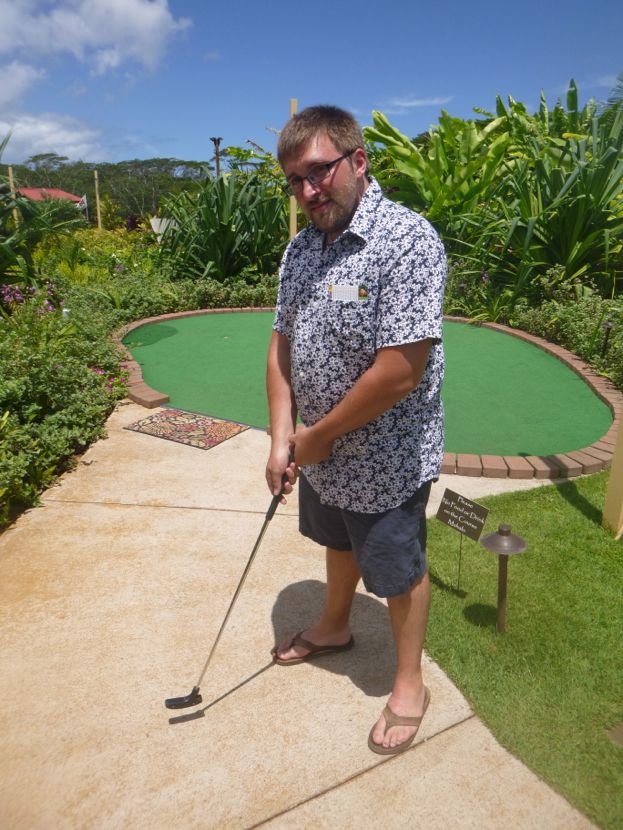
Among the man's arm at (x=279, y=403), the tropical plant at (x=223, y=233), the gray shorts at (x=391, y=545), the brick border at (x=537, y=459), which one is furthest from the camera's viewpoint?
the tropical plant at (x=223, y=233)

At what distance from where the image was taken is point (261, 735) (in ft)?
6.06

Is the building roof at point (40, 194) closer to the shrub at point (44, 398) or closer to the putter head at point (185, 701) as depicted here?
the shrub at point (44, 398)

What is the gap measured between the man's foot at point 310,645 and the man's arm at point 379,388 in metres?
0.91

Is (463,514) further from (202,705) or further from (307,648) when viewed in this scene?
(202,705)

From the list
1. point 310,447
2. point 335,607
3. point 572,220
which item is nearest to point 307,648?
point 335,607

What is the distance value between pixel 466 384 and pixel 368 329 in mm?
3842

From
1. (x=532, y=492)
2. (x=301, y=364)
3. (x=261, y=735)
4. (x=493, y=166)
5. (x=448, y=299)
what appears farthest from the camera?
(x=493, y=166)

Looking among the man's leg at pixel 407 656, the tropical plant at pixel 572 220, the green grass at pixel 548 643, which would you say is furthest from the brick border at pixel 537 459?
the tropical plant at pixel 572 220

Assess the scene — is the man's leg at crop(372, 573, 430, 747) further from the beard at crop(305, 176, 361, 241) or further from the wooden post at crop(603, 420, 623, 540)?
the wooden post at crop(603, 420, 623, 540)

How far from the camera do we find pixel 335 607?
216 centimetres

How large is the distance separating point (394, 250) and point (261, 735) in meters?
1.46

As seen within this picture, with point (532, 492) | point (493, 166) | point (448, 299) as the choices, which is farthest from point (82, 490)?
point (493, 166)

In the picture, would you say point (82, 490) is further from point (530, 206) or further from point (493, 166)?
point (493, 166)

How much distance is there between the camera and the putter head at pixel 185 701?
75.7 inches
